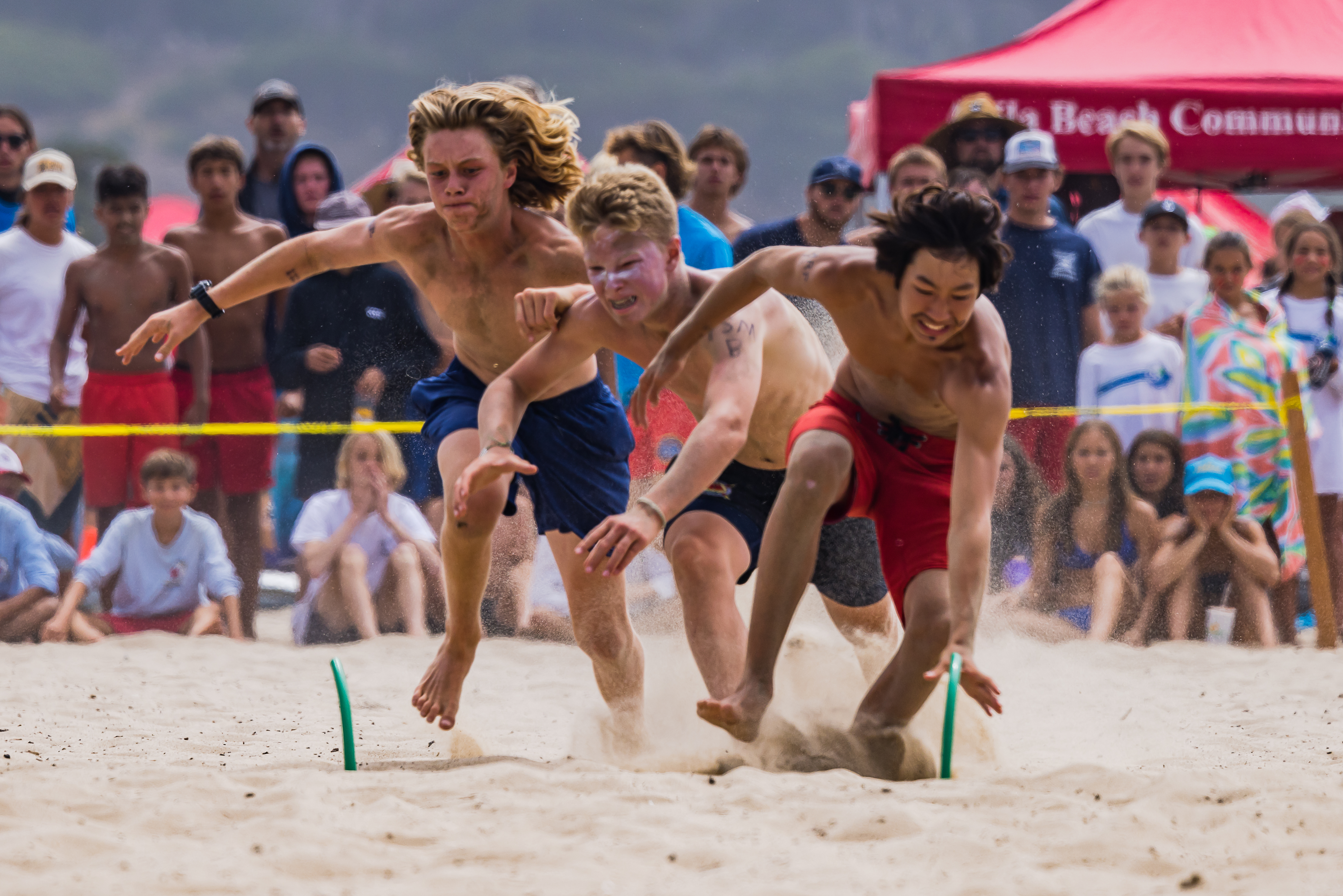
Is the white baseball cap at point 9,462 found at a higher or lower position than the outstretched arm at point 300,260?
lower

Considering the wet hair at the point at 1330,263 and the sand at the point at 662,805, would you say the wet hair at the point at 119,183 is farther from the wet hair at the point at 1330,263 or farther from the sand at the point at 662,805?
the wet hair at the point at 1330,263

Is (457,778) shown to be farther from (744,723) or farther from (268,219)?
(268,219)

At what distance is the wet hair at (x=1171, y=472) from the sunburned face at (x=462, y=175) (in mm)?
3637

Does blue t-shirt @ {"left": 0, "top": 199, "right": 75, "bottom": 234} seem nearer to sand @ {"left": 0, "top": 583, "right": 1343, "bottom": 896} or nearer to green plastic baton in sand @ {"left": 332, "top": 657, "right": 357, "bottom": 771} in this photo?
sand @ {"left": 0, "top": 583, "right": 1343, "bottom": 896}

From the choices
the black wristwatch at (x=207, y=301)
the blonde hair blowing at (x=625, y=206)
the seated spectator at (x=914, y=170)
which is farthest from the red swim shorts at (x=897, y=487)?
the seated spectator at (x=914, y=170)

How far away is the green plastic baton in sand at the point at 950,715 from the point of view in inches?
116

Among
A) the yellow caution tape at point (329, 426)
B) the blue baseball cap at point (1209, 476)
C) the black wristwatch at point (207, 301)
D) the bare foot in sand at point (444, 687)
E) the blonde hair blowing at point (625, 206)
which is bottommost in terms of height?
the bare foot in sand at point (444, 687)

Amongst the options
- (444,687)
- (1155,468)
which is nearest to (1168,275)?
(1155,468)

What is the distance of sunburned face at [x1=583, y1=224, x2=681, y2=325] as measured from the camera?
3.50m

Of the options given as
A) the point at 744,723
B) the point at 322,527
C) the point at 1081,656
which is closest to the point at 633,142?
the point at 322,527

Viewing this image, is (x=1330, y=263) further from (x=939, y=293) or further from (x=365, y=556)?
(x=365, y=556)

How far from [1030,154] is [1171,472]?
1601 millimetres

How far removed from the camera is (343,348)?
21.3 ft

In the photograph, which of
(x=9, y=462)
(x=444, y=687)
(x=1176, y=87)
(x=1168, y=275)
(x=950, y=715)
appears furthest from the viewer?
(x=1176, y=87)
